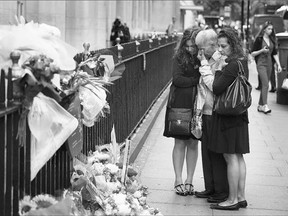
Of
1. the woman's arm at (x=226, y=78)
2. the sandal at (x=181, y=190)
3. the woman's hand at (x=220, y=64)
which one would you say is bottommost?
the sandal at (x=181, y=190)

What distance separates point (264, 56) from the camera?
15109 mm

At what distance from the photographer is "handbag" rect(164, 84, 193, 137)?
23.8 feet

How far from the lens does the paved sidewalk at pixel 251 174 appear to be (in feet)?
23.3

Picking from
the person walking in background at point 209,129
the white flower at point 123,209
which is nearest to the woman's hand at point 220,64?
the person walking in background at point 209,129

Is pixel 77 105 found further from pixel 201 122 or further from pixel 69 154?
pixel 201 122

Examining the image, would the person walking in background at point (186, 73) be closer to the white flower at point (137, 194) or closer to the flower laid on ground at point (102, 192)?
the flower laid on ground at point (102, 192)

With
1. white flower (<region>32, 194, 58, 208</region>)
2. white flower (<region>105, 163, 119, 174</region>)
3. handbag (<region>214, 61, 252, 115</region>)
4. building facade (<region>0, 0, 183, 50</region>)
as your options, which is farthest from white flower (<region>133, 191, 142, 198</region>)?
building facade (<region>0, 0, 183, 50</region>)

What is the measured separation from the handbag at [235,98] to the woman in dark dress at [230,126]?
0.05 meters

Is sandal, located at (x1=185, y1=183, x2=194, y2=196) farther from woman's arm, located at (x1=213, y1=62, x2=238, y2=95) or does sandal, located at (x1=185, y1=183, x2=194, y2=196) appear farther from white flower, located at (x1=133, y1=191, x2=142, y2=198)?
white flower, located at (x1=133, y1=191, x2=142, y2=198)

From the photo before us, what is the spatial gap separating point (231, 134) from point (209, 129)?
0.30m

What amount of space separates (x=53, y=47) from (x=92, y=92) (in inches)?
29.5

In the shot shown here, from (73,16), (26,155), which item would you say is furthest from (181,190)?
(73,16)

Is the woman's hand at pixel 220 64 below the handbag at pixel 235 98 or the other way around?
the other way around

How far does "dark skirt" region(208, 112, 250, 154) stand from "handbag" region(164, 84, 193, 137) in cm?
43
